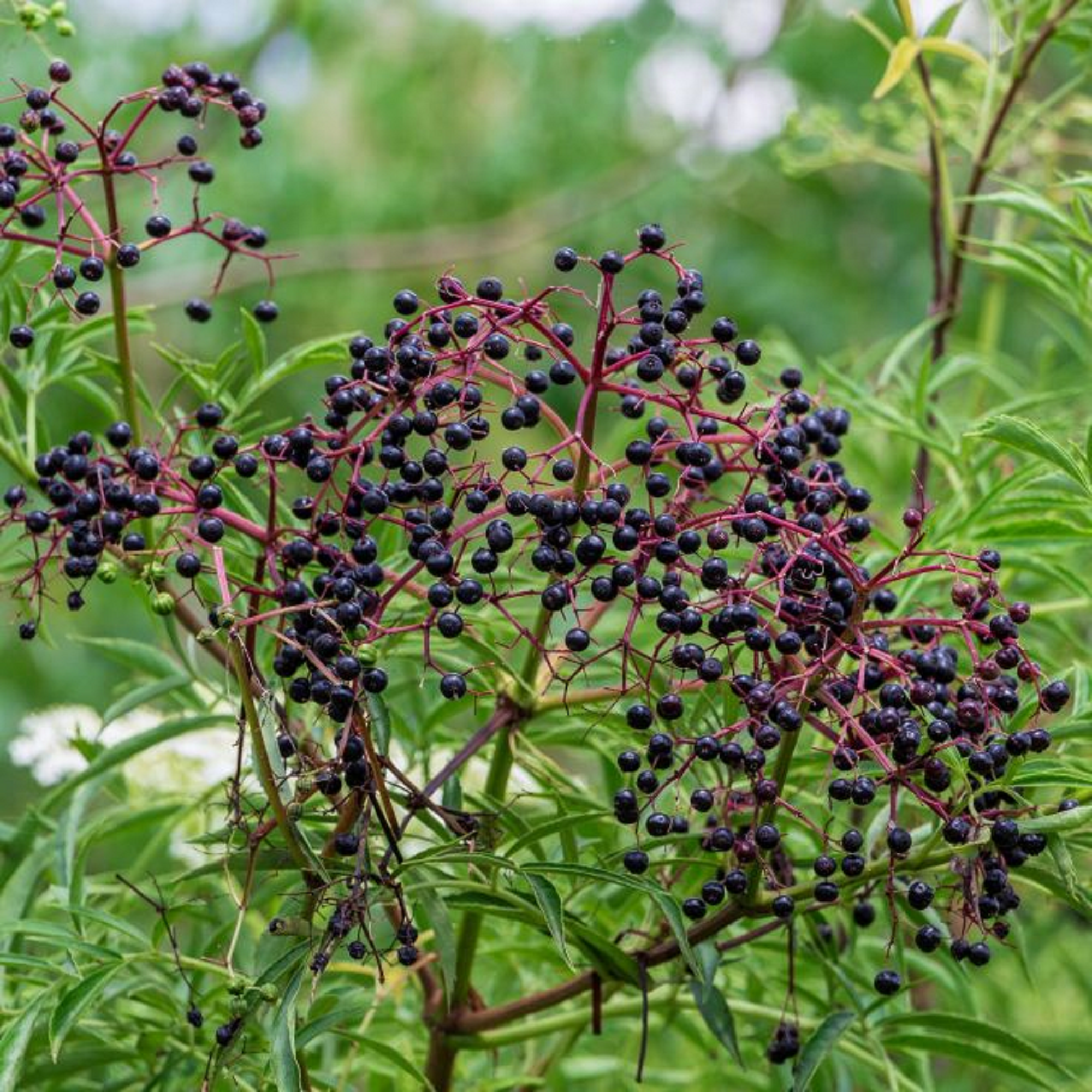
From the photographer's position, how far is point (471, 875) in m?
1.10

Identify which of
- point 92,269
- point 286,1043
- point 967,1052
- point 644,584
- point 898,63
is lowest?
point 286,1043

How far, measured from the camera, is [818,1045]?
107 cm

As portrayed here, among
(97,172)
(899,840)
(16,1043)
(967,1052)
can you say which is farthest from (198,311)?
(967,1052)

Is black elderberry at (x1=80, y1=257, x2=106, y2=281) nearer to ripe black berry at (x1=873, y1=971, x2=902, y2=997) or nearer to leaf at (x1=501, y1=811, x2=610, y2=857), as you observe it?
leaf at (x1=501, y1=811, x2=610, y2=857)

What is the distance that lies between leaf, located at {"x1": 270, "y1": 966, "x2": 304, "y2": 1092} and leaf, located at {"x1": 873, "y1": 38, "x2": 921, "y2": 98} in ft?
2.66

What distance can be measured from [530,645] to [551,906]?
206mm

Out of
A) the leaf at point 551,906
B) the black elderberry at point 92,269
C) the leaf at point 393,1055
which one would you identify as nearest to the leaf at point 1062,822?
the leaf at point 551,906

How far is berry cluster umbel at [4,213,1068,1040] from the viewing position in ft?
Result: 3.21

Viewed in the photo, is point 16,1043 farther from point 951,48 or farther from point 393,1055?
point 951,48

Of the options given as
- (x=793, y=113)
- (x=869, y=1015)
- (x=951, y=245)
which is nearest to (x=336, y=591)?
(x=869, y=1015)

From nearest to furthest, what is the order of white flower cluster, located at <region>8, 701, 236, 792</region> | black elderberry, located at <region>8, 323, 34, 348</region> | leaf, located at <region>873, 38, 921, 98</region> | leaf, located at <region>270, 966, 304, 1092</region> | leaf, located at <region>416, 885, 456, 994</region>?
leaf, located at <region>270, 966, 304, 1092</region>, leaf, located at <region>416, 885, 456, 994</region>, black elderberry, located at <region>8, 323, 34, 348</region>, leaf, located at <region>873, 38, 921, 98</region>, white flower cluster, located at <region>8, 701, 236, 792</region>

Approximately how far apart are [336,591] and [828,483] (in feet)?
0.97

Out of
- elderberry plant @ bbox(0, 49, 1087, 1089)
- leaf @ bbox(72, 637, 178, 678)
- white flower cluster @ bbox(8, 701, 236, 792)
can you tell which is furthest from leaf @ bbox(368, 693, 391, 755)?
white flower cluster @ bbox(8, 701, 236, 792)

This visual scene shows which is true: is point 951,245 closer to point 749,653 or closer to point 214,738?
point 749,653
